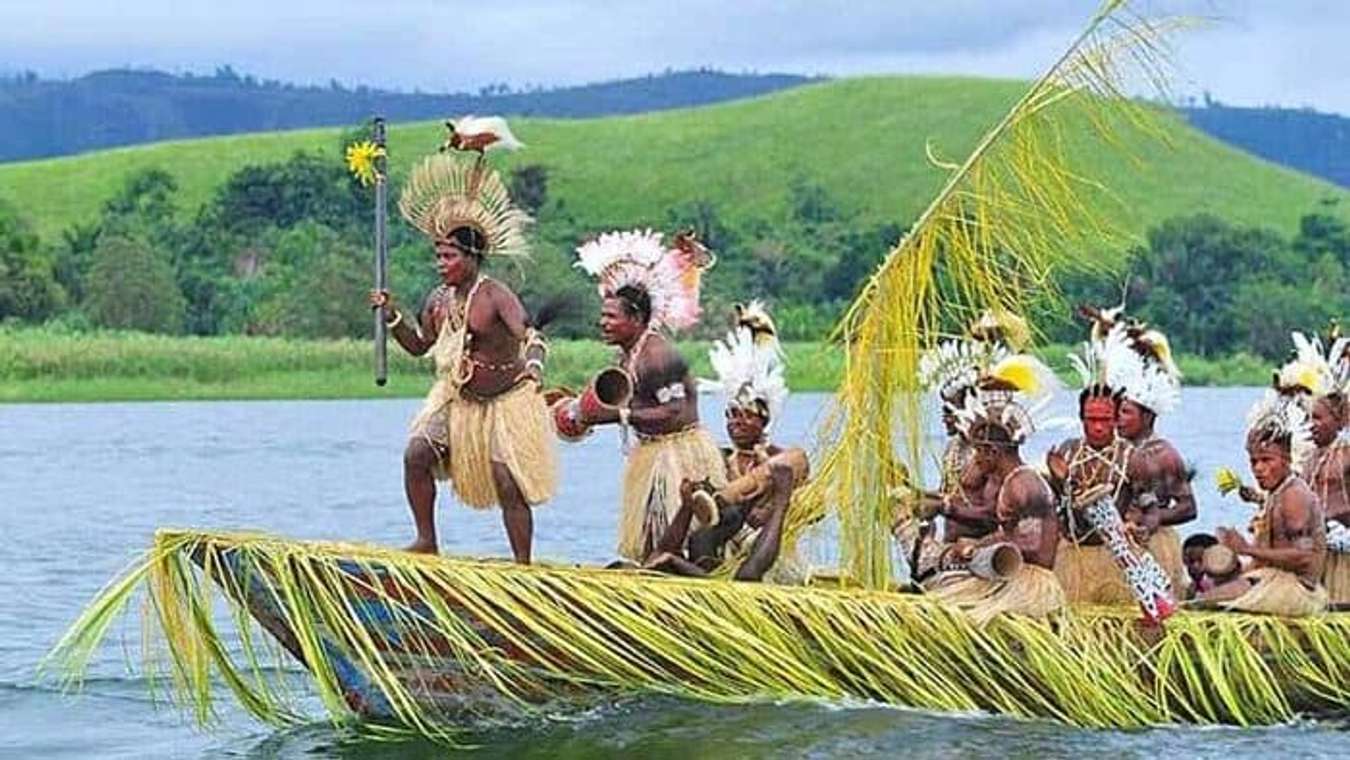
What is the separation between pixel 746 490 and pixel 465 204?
65.7 inches

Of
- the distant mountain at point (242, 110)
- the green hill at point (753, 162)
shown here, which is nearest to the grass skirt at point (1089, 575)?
the green hill at point (753, 162)

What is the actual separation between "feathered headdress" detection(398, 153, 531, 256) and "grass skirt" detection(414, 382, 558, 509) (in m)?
0.62

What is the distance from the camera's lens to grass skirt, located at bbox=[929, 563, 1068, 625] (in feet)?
35.2

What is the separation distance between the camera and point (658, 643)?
1041 centimetres

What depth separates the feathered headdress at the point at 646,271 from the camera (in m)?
11.0

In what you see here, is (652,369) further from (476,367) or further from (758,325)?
(758,325)

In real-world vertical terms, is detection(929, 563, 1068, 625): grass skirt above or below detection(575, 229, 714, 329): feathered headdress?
→ below

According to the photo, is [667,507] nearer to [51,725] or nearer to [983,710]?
[983,710]

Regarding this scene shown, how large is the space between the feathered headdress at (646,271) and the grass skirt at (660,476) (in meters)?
0.50

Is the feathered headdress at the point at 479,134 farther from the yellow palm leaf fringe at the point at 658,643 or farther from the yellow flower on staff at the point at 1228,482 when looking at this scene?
the yellow flower on staff at the point at 1228,482

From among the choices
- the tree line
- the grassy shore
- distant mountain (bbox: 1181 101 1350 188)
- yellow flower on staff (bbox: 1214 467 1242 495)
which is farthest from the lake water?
distant mountain (bbox: 1181 101 1350 188)

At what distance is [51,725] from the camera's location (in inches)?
478

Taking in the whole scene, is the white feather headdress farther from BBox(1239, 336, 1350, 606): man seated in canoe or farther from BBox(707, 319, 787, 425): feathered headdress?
BBox(1239, 336, 1350, 606): man seated in canoe

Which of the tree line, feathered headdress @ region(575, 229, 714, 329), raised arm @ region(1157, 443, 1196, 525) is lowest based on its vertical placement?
the tree line
